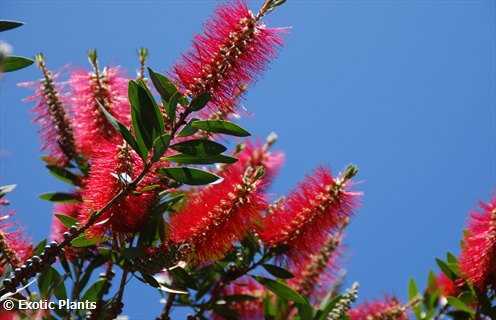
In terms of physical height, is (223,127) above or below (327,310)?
above

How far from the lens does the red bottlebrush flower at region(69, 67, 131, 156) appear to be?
99.0 inches

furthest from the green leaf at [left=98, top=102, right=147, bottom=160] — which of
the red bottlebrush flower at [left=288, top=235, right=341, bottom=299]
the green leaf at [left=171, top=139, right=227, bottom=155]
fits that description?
the red bottlebrush flower at [left=288, top=235, right=341, bottom=299]

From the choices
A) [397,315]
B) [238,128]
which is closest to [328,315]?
[397,315]

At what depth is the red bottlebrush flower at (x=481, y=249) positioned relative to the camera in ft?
8.43

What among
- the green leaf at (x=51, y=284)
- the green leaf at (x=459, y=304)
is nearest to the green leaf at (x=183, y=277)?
the green leaf at (x=51, y=284)

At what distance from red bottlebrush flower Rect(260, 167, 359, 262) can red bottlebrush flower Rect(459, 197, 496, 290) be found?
21.4 inches

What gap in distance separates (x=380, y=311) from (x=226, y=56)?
64.5 inches

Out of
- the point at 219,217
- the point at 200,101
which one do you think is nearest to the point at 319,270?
the point at 219,217

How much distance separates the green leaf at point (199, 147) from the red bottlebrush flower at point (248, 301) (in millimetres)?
1192

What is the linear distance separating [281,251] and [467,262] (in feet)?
2.66

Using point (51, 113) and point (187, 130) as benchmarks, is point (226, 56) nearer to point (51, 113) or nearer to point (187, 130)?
point (187, 130)

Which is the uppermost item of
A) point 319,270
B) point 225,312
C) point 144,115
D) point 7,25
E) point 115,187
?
point 7,25

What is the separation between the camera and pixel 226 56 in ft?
6.55

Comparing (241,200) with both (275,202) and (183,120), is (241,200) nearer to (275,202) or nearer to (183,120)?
(183,120)
